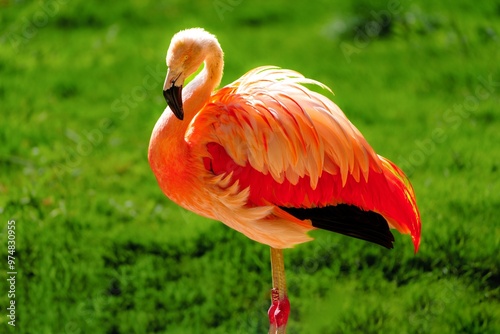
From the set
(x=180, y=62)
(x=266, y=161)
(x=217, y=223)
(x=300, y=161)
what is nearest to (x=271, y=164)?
(x=266, y=161)

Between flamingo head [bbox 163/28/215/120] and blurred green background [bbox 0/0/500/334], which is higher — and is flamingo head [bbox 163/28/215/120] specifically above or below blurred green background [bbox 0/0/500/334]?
above

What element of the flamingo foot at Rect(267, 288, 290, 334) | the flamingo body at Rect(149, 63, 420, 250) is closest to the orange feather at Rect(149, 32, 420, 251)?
the flamingo body at Rect(149, 63, 420, 250)

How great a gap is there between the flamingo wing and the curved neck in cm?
4

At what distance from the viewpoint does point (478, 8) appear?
27.1ft

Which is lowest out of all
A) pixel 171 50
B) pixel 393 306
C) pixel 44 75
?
pixel 44 75

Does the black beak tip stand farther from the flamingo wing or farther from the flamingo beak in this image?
the flamingo wing

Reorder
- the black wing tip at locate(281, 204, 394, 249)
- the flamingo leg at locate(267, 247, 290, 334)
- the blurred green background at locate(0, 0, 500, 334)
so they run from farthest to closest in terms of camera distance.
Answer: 1. the blurred green background at locate(0, 0, 500, 334)
2. the flamingo leg at locate(267, 247, 290, 334)
3. the black wing tip at locate(281, 204, 394, 249)

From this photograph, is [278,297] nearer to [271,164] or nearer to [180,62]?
[271,164]

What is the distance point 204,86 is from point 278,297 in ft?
3.62

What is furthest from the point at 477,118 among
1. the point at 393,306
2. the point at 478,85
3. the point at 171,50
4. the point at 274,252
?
the point at 171,50

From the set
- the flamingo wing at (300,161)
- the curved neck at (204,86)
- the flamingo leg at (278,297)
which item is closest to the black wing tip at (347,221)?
the flamingo wing at (300,161)

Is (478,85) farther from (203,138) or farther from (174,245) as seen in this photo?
(203,138)

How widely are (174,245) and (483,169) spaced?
2.23 meters

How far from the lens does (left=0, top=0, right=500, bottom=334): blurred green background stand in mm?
4926
